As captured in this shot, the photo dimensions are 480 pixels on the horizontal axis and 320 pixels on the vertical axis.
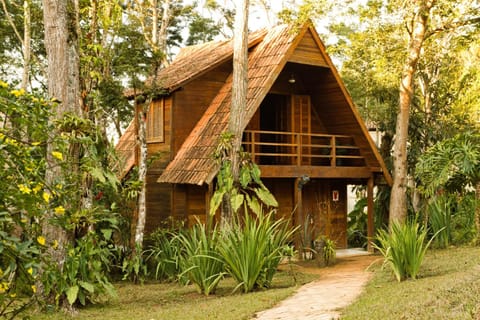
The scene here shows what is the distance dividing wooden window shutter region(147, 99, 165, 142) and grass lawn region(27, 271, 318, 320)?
4.59 metres

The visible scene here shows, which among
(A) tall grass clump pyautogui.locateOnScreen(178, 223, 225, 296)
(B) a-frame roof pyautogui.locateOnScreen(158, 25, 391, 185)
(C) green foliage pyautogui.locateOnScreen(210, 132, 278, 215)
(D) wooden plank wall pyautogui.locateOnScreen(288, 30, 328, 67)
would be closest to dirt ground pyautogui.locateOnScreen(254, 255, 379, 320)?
(A) tall grass clump pyautogui.locateOnScreen(178, 223, 225, 296)

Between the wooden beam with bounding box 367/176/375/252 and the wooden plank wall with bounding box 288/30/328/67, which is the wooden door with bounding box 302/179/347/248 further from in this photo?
the wooden plank wall with bounding box 288/30/328/67

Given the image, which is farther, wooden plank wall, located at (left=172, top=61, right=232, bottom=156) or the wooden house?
wooden plank wall, located at (left=172, top=61, right=232, bottom=156)

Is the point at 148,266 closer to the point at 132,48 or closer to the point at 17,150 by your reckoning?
the point at 132,48

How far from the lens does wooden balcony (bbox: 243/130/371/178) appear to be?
13.5 metres

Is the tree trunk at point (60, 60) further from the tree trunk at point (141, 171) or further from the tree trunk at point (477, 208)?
the tree trunk at point (477, 208)

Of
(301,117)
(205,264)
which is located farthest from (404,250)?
(301,117)

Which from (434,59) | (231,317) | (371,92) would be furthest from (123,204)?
→ (434,59)

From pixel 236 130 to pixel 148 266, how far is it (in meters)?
3.35

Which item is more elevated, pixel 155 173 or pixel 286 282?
pixel 155 173

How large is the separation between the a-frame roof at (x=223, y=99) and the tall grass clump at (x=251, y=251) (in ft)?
9.85

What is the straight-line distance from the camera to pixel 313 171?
13.8 metres

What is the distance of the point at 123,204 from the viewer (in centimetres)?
1180

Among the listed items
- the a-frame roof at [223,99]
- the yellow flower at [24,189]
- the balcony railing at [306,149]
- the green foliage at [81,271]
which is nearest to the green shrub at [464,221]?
the balcony railing at [306,149]
